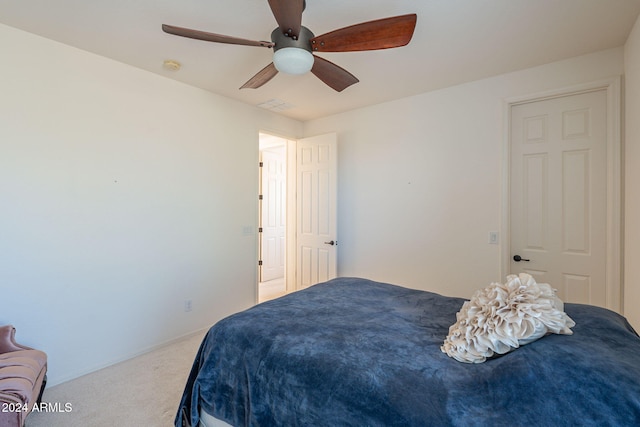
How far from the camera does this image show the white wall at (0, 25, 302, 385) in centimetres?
216

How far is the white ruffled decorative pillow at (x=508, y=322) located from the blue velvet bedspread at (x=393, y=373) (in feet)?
0.13

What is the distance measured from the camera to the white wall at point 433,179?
285cm

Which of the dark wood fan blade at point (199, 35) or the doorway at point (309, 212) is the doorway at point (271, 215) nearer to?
the doorway at point (309, 212)

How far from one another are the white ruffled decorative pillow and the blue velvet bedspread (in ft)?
0.13

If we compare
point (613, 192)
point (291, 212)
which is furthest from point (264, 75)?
point (613, 192)

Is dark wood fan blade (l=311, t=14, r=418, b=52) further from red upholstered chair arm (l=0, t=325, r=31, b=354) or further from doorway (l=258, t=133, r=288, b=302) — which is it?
doorway (l=258, t=133, r=288, b=302)

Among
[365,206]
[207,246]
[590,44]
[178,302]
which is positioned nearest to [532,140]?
[590,44]

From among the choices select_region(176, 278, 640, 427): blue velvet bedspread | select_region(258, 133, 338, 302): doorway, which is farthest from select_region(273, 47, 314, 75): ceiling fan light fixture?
select_region(258, 133, 338, 302): doorway

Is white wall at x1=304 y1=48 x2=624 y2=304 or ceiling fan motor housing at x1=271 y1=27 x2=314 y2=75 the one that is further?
white wall at x1=304 y1=48 x2=624 y2=304

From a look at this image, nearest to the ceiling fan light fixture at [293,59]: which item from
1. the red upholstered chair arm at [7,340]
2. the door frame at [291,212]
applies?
the red upholstered chair arm at [7,340]

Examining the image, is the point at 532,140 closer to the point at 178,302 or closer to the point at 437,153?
the point at 437,153

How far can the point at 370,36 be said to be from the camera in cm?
163

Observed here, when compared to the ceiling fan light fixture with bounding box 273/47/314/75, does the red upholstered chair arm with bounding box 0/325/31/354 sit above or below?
below

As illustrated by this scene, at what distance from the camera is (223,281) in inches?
136
